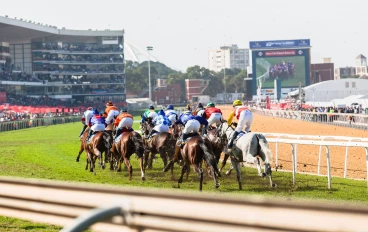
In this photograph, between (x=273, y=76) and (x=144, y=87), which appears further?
(x=144, y=87)

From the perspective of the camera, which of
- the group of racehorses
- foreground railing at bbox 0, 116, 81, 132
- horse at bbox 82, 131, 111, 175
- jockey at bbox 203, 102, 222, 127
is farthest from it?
foreground railing at bbox 0, 116, 81, 132

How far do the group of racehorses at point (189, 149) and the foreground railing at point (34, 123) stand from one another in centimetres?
3248

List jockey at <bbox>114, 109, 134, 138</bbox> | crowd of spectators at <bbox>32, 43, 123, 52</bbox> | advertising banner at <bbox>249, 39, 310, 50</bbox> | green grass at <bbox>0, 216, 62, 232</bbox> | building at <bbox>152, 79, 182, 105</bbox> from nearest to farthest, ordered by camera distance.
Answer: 1. green grass at <bbox>0, 216, 62, 232</bbox>
2. jockey at <bbox>114, 109, 134, 138</bbox>
3. crowd of spectators at <bbox>32, 43, 123, 52</bbox>
4. advertising banner at <bbox>249, 39, 310, 50</bbox>
5. building at <bbox>152, 79, 182, 105</bbox>

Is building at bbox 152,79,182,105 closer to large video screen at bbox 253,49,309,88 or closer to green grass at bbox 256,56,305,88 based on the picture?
large video screen at bbox 253,49,309,88

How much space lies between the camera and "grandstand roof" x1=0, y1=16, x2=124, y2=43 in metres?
84.1

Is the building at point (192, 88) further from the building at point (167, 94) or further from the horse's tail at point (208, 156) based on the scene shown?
the horse's tail at point (208, 156)

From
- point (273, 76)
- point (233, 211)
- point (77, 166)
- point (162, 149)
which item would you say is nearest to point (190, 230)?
point (233, 211)

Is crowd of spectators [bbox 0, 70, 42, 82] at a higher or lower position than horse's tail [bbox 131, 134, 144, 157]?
higher

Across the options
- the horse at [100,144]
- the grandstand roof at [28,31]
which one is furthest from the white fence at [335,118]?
the grandstand roof at [28,31]

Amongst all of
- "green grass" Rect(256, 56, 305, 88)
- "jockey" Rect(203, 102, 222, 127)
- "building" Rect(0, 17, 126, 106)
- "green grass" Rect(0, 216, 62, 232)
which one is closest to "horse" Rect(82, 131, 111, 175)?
"jockey" Rect(203, 102, 222, 127)

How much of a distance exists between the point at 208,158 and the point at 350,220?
951 cm

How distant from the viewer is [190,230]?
4.41 meters

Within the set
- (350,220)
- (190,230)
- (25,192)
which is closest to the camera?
(350,220)

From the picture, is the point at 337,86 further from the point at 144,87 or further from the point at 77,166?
the point at 144,87
